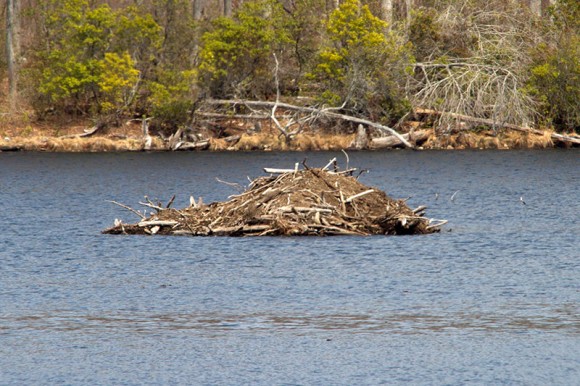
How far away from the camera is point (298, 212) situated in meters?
30.6

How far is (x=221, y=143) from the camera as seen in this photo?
247ft

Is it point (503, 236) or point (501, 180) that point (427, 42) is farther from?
point (503, 236)

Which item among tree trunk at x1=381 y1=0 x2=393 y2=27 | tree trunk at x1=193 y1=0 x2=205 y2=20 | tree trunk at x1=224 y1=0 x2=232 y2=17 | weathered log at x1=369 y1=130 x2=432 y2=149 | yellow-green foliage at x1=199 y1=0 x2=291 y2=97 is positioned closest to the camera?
weathered log at x1=369 y1=130 x2=432 y2=149

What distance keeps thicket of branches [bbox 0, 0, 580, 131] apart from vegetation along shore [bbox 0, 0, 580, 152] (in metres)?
0.11

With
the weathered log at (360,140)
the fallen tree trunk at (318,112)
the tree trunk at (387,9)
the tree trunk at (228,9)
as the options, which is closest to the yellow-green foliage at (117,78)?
the fallen tree trunk at (318,112)

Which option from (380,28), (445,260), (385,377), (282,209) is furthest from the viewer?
(380,28)

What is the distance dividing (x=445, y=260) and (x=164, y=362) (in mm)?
12064

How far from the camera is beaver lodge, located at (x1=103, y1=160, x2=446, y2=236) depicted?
30.5 m

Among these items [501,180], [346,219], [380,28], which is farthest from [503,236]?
[380,28]

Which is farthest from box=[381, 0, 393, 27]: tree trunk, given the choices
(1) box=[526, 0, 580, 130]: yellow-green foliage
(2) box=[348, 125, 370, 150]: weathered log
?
(1) box=[526, 0, 580, 130]: yellow-green foliage

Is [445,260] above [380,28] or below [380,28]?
below

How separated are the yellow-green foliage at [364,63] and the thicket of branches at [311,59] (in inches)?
3.6

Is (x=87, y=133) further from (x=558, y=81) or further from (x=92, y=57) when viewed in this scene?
(x=558, y=81)

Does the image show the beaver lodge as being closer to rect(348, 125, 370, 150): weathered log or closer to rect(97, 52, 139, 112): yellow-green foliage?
rect(348, 125, 370, 150): weathered log
